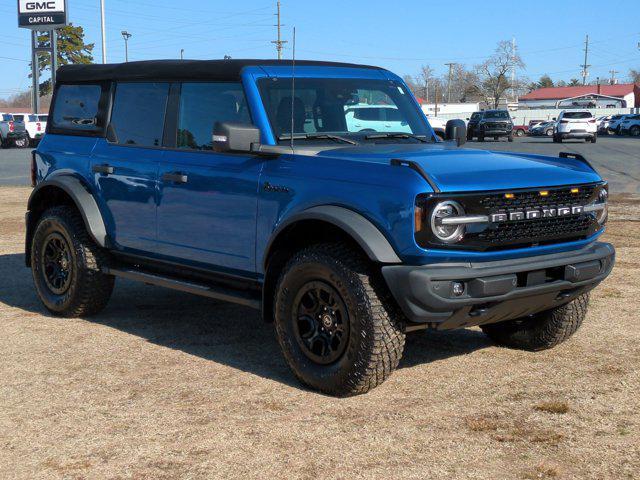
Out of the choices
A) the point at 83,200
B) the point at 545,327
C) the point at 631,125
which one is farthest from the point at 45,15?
the point at 631,125

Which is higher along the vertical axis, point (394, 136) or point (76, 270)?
point (394, 136)

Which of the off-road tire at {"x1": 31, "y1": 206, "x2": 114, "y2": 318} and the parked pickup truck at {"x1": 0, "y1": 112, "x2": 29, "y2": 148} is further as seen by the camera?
the parked pickup truck at {"x1": 0, "y1": 112, "x2": 29, "y2": 148}

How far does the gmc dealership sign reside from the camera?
4072 centimetres

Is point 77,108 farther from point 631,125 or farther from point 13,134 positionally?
point 631,125

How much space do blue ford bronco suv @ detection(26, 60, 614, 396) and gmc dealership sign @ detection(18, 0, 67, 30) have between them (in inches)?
1415

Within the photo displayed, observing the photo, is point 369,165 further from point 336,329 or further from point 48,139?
point 48,139

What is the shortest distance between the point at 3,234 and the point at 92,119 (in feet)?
19.4

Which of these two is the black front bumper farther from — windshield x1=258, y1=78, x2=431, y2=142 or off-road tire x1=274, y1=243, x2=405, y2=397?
windshield x1=258, y1=78, x2=431, y2=142

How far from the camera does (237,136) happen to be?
5363 mm

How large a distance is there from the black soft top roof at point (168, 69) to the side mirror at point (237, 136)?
22.0 inches

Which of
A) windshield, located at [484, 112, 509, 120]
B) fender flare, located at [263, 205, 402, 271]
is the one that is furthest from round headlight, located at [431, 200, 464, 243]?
windshield, located at [484, 112, 509, 120]

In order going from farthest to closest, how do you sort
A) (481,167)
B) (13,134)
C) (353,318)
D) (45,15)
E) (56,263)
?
(13,134)
(45,15)
(56,263)
(481,167)
(353,318)

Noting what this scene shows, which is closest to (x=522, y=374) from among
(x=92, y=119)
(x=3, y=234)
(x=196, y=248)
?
(x=196, y=248)

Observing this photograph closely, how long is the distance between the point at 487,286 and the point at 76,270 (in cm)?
351
